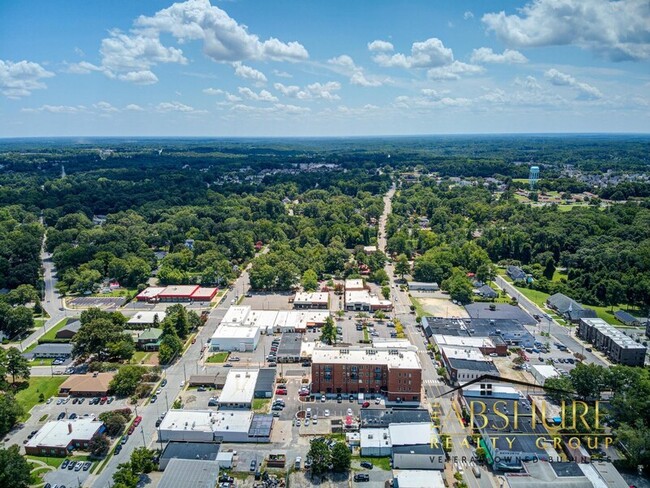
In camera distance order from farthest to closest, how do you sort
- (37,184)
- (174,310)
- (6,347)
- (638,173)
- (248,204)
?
(638,173)
(37,184)
(248,204)
(174,310)
(6,347)

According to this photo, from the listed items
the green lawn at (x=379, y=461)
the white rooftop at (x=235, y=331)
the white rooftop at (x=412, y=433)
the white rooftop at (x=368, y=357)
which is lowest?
the green lawn at (x=379, y=461)

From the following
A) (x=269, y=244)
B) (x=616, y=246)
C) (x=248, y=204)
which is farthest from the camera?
(x=248, y=204)

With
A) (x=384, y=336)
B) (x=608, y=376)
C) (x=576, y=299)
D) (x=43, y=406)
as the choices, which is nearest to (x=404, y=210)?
(x=576, y=299)

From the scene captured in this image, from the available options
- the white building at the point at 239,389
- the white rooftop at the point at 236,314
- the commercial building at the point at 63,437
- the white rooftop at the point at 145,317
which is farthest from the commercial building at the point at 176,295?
the commercial building at the point at 63,437

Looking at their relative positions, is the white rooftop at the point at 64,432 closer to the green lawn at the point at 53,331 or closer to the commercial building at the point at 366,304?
the green lawn at the point at 53,331

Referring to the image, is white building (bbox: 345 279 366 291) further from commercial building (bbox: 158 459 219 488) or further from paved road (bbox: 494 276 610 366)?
commercial building (bbox: 158 459 219 488)

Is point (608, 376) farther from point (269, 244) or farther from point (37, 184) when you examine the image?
point (37, 184)
